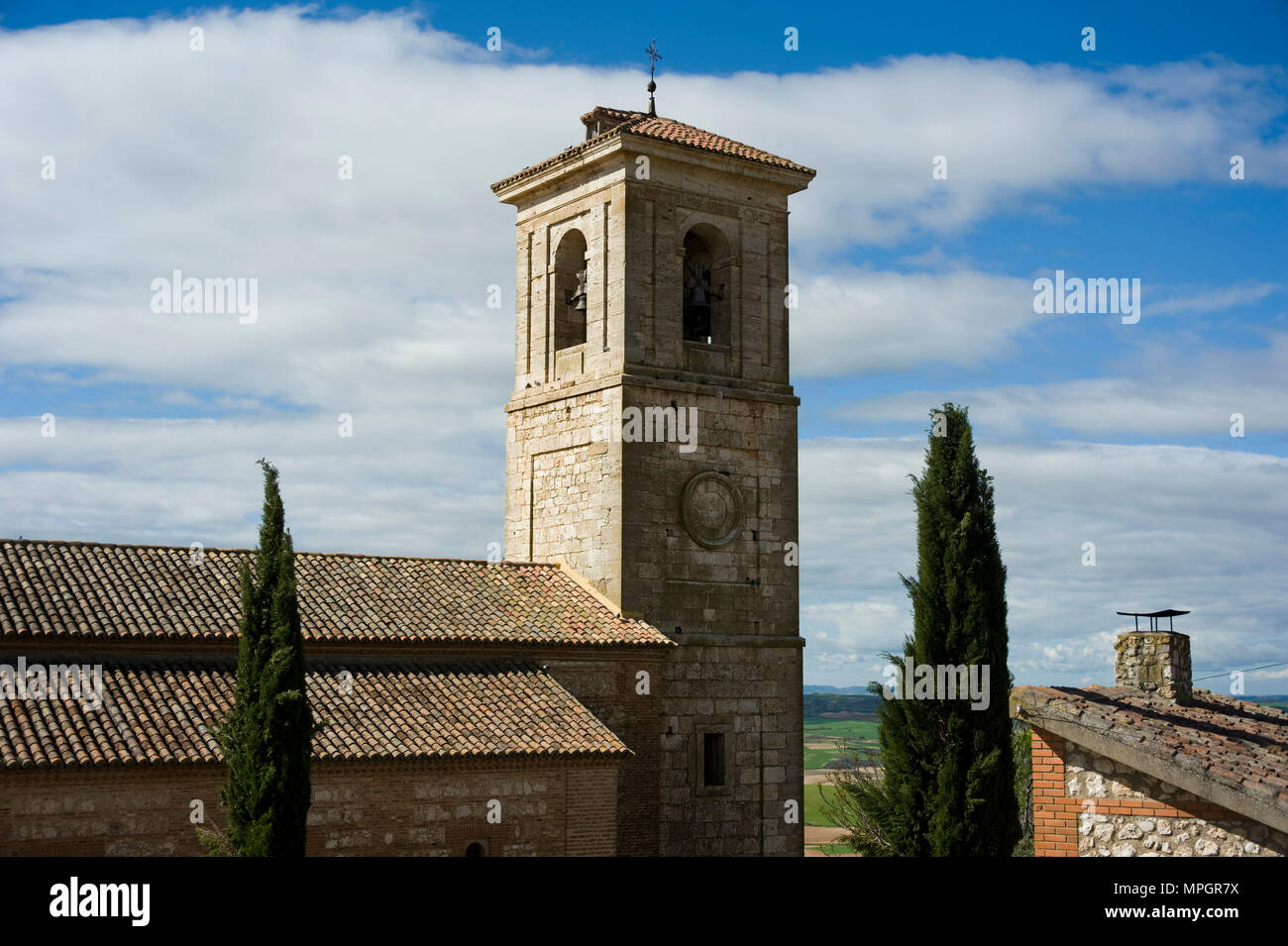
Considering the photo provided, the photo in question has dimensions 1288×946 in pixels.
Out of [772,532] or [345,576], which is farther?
[772,532]

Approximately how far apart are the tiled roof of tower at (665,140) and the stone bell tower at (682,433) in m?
0.06

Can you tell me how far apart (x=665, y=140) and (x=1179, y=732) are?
46.1 ft

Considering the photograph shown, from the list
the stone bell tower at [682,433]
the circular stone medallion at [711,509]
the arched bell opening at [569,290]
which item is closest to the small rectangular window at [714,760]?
the stone bell tower at [682,433]

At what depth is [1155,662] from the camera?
1472 cm

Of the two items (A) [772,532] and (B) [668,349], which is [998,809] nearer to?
(A) [772,532]

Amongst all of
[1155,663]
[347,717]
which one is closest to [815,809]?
[347,717]

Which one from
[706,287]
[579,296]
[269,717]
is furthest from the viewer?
[706,287]

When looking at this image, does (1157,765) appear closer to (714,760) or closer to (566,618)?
(566,618)

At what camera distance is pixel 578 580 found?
22812 millimetres

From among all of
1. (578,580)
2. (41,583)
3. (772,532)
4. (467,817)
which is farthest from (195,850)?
(772,532)
